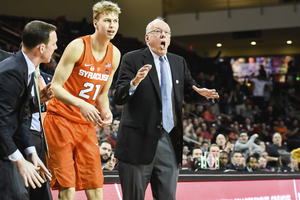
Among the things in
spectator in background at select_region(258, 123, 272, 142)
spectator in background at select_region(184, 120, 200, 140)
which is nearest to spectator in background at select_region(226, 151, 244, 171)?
spectator in background at select_region(184, 120, 200, 140)

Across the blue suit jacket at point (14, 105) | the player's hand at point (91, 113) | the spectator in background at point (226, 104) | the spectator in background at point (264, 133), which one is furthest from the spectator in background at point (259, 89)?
the blue suit jacket at point (14, 105)

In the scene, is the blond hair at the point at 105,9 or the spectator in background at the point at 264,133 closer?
the blond hair at the point at 105,9

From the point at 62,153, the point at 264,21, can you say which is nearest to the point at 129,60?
the point at 62,153

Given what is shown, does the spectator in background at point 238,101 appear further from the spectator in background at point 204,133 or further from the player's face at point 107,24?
the player's face at point 107,24

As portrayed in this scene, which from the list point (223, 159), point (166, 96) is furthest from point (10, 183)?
point (223, 159)

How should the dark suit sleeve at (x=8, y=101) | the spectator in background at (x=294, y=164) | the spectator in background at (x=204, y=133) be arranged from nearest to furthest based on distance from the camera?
the dark suit sleeve at (x=8, y=101), the spectator in background at (x=294, y=164), the spectator in background at (x=204, y=133)

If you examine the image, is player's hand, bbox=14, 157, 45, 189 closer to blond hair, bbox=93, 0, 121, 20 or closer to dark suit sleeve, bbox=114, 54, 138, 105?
dark suit sleeve, bbox=114, 54, 138, 105

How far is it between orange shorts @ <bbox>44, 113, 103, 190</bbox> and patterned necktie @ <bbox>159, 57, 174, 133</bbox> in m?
0.62

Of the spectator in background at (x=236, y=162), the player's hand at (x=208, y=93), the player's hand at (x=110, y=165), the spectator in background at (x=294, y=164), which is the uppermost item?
the player's hand at (x=208, y=93)

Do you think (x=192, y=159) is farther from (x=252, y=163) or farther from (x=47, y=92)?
(x=47, y=92)

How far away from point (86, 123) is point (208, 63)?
1318 centimetres

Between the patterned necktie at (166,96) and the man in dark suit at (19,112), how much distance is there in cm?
102

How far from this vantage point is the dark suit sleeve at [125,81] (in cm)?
279

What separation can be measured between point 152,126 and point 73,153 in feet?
2.31
